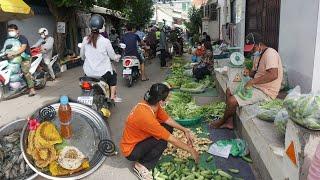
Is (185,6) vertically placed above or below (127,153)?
above

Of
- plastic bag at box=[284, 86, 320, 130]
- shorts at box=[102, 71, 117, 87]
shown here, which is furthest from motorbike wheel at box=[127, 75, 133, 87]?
plastic bag at box=[284, 86, 320, 130]

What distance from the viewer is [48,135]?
4566mm

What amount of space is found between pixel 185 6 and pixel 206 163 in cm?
6760

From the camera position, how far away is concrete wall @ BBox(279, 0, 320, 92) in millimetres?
5676

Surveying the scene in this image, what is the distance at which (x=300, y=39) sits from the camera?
627 centimetres

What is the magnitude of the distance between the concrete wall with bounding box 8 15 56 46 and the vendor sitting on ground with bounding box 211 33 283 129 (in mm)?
10863

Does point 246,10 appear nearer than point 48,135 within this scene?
No

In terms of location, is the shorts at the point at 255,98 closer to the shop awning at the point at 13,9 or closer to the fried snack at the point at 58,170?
the fried snack at the point at 58,170

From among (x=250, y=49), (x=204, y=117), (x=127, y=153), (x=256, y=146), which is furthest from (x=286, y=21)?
(x=127, y=153)

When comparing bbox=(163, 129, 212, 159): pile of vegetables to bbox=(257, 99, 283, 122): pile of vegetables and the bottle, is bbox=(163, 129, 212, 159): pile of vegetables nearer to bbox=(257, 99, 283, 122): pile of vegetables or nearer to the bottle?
→ bbox=(257, 99, 283, 122): pile of vegetables

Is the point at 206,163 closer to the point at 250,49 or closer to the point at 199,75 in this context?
the point at 250,49

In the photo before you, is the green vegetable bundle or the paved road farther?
the paved road

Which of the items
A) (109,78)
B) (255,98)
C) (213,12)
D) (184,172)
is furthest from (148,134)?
(213,12)

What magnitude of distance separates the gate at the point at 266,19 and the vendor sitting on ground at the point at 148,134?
182 inches
